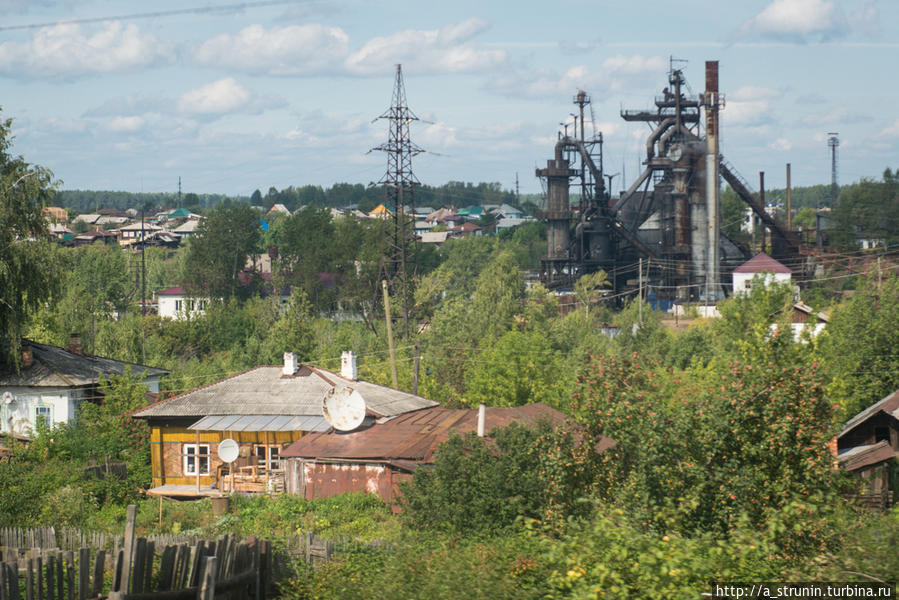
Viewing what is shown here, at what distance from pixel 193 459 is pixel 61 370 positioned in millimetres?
9696

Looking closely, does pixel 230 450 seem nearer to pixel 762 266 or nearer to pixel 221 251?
pixel 762 266

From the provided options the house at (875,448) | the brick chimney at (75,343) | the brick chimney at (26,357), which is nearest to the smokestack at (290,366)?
the brick chimney at (26,357)

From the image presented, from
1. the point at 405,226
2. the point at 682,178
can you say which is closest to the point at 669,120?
the point at 682,178

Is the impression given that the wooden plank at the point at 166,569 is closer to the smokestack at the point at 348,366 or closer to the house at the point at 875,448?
the house at the point at 875,448

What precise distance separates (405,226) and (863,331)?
2889cm

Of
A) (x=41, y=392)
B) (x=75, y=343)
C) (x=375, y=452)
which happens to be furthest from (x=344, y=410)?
(x=75, y=343)

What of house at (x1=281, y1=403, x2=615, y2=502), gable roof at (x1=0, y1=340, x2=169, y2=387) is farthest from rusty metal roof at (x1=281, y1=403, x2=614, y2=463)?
gable roof at (x1=0, y1=340, x2=169, y2=387)

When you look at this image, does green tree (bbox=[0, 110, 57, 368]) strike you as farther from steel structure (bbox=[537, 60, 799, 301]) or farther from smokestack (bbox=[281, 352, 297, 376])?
steel structure (bbox=[537, 60, 799, 301])

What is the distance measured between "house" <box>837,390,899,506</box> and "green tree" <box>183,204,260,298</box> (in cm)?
7584

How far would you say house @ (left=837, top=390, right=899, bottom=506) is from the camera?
96.2 feet

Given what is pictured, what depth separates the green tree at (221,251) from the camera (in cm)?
9894

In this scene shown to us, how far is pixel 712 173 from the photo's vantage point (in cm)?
7631

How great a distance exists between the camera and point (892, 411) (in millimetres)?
31547

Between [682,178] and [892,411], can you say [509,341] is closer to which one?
[892,411]
